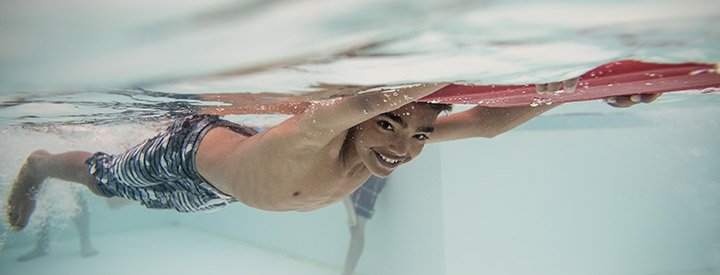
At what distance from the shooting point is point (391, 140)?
235cm

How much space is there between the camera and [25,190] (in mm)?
4035

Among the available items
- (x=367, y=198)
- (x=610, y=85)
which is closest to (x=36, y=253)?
(x=367, y=198)

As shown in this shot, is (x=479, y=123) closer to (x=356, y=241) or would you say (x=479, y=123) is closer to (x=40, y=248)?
(x=356, y=241)

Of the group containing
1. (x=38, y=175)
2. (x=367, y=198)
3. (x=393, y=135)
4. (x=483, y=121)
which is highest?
(x=483, y=121)

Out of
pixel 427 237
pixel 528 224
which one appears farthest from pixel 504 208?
pixel 427 237

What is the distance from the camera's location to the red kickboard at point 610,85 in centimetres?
194

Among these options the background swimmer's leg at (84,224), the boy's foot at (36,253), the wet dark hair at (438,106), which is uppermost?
the wet dark hair at (438,106)

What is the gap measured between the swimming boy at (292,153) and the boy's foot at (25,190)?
71cm

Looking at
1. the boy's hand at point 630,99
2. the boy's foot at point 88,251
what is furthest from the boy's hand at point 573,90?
the boy's foot at point 88,251

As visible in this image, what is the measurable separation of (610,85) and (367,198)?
18.0 ft

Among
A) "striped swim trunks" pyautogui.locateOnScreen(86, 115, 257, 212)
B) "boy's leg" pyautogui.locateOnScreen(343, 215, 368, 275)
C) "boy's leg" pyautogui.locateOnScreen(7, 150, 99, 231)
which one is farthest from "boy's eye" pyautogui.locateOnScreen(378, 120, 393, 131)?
"boy's leg" pyautogui.locateOnScreen(343, 215, 368, 275)

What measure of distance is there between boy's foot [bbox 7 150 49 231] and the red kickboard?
3.91 m

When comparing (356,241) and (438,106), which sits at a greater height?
(438,106)

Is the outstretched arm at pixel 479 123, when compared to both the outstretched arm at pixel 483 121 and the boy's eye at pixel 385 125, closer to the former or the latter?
the outstretched arm at pixel 483 121
